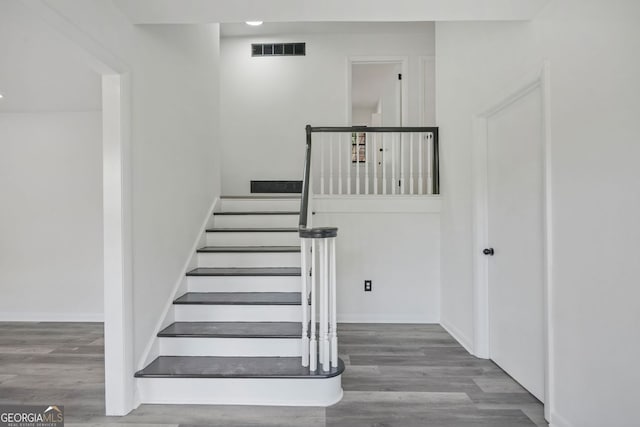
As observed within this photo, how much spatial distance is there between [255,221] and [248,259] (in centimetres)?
65

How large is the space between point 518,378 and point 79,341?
3.92m

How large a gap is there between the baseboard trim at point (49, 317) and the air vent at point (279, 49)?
4.27m

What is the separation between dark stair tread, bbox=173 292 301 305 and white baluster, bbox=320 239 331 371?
0.46m

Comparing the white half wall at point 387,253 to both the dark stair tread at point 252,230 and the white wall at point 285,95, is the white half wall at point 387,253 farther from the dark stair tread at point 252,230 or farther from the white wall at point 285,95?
the white wall at point 285,95

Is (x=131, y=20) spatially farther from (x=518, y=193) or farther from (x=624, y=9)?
(x=518, y=193)

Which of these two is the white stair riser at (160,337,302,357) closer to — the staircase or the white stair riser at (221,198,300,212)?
the staircase

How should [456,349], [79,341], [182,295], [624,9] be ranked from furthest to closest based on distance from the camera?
[79,341] < [456,349] < [182,295] < [624,9]

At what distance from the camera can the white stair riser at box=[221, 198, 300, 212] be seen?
155 inches

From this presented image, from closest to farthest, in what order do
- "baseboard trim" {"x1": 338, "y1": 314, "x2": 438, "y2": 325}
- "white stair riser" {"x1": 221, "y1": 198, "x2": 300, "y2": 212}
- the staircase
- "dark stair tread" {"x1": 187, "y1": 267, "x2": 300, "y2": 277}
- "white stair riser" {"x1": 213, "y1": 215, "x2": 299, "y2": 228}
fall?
1. the staircase
2. "dark stair tread" {"x1": 187, "y1": 267, "x2": 300, "y2": 277}
3. "white stair riser" {"x1": 213, "y1": 215, "x2": 299, "y2": 228}
4. "baseboard trim" {"x1": 338, "y1": 314, "x2": 438, "y2": 325}
5. "white stair riser" {"x1": 221, "y1": 198, "x2": 300, "y2": 212}

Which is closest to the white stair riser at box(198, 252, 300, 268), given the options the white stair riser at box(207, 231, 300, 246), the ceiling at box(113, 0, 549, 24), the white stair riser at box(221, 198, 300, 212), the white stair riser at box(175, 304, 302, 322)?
the white stair riser at box(207, 231, 300, 246)

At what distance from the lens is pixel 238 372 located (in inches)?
84.1

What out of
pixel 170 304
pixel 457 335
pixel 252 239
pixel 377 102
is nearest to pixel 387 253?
pixel 457 335

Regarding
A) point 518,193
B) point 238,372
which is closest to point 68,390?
point 238,372

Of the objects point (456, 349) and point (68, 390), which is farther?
point (456, 349)
